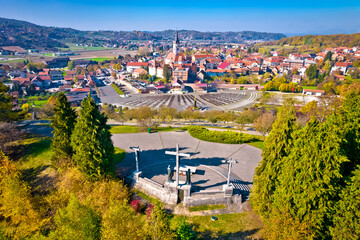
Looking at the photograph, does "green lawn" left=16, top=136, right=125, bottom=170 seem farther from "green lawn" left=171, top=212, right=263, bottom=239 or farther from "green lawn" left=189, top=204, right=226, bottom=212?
"green lawn" left=171, top=212, right=263, bottom=239

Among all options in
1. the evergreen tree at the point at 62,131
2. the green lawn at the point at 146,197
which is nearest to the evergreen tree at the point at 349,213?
the green lawn at the point at 146,197

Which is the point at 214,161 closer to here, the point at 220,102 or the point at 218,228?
the point at 218,228

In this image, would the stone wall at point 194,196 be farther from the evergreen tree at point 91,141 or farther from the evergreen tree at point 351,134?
the evergreen tree at point 351,134

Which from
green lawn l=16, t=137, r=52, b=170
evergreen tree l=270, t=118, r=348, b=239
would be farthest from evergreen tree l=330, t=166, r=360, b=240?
green lawn l=16, t=137, r=52, b=170

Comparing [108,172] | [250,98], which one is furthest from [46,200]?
[250,98]

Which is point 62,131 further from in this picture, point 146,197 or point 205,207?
point 205,207

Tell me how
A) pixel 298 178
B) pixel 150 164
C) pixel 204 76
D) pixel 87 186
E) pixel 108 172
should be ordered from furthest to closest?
pixel 204 76
pixel 150 164
pixel 108 172
pixel 87 186
pixel 298 178
